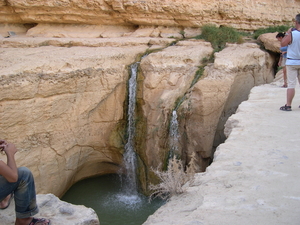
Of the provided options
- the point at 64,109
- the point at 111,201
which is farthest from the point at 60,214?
the point at 111,201

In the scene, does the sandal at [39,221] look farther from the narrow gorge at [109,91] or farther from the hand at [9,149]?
the narrow gorge at [109,91]

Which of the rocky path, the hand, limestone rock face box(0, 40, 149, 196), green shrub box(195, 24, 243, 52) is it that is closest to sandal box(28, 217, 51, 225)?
the hand

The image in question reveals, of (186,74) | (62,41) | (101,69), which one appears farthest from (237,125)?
(62,41)

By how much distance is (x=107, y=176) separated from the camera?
25.3ft

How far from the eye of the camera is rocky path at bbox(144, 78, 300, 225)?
2.29 meters

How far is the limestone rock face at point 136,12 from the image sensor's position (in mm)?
8414

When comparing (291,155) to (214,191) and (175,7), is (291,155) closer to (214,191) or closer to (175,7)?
(214,191)

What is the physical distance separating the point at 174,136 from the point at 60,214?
4031 millimetres

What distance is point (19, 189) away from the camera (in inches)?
94.5

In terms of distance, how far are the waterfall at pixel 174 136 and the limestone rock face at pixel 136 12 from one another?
370cm

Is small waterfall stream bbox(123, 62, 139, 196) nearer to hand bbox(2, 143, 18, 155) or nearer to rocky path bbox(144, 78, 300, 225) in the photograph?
rocky path bbox(144, 78, 300, 225)

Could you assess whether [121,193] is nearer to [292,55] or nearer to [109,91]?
[109,91]

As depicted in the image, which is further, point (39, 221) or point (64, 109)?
point (64, 109)

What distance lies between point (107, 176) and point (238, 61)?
4287 millimetres
